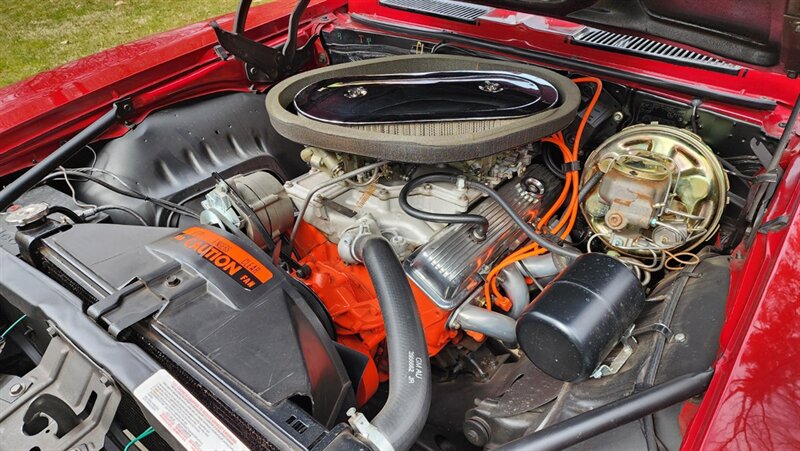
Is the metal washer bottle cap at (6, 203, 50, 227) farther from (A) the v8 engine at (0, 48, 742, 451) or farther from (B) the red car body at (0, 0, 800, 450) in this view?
(B) the red car body at (0, 0, 800, 450)

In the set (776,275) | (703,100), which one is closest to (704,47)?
(703,100)

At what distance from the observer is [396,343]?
3.77 feet

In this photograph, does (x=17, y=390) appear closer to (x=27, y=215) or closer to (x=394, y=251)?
(x=27, y=215)

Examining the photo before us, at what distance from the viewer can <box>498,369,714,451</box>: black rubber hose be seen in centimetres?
87

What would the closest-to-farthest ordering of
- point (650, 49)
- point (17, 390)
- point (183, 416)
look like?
point (183, 416)
point (17, 390)
point (650, 49)

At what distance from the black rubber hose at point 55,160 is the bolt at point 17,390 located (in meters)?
0.54

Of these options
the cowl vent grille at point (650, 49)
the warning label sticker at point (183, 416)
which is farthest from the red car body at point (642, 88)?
the warning label sticker at point (183, 416)

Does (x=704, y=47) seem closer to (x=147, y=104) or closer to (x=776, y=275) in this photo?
(x=776, y=275)

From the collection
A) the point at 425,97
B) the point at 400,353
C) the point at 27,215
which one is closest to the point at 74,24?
the point at 27,215

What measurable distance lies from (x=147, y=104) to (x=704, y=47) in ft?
5.51

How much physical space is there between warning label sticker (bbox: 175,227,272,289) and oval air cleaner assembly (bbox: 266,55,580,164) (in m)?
0.38

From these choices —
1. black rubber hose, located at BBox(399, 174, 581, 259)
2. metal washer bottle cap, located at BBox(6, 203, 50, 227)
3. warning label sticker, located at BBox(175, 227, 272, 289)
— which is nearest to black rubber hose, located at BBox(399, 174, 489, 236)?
black rubber hose, located at BBox(399, 174, 581, 259)

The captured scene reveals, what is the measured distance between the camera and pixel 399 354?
113 centimetres

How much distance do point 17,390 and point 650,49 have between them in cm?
187
